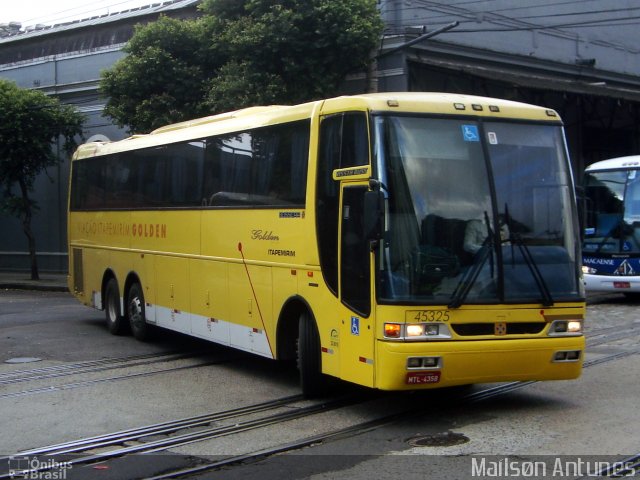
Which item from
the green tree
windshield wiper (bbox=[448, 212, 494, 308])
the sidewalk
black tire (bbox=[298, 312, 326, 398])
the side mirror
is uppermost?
the green tree

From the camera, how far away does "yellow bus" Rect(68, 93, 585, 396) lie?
827 centimetres

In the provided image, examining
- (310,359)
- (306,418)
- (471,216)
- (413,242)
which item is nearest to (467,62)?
(310,359)

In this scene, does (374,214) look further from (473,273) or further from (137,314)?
(137,314)

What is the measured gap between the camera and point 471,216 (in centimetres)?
854

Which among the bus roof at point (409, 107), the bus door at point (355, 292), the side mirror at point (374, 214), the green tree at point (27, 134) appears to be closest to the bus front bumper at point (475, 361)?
the bus door at point (355, 292)

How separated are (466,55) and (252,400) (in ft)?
55.3

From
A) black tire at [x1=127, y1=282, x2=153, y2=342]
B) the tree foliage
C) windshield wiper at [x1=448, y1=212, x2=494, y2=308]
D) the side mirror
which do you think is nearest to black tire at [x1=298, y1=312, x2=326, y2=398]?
the side mirror

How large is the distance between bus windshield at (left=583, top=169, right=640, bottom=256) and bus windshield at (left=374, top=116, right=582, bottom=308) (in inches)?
427

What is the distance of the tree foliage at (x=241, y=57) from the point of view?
20516 mm

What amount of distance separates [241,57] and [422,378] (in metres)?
14.6

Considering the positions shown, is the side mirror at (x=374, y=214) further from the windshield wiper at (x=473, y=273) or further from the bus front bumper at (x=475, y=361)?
the bus front bumper at (x=475, y=361)

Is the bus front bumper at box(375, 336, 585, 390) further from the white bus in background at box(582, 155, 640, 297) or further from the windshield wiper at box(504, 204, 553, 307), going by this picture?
the white bus in background at box(582, 155, 640, 297)

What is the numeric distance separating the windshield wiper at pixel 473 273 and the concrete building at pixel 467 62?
13.0m

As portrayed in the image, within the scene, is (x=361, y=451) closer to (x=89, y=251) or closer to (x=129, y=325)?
(x=129, y=325)
